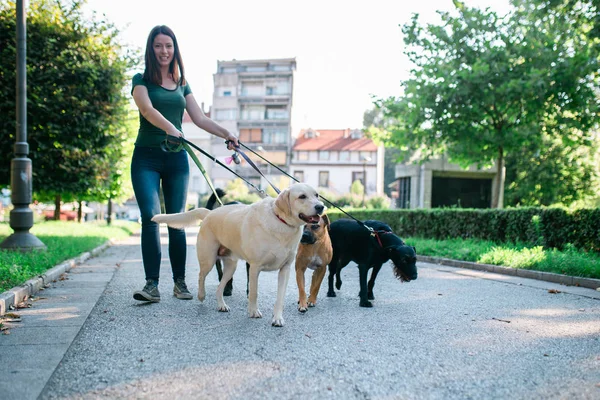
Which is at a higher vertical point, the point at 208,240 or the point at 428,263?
the point at 208,240

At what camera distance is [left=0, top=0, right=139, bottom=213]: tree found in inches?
523

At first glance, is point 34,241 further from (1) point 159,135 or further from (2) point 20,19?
(1) point 159,135

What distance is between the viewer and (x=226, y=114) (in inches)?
2719

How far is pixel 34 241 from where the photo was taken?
9727 mm

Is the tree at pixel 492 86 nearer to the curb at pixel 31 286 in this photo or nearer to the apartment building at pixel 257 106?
the curb at pixel 31 286

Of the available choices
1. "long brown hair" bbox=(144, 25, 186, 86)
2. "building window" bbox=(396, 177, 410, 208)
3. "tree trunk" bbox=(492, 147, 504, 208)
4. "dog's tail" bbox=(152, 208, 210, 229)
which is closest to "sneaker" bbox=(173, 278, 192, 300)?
"dog's tail" bbox=(152, 208, 210, 229)

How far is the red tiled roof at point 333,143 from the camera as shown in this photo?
221ft

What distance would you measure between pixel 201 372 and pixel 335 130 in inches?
2728

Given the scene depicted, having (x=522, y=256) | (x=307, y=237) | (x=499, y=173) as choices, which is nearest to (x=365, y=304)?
(x=307, y=237)

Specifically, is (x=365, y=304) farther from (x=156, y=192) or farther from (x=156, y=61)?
(x=156, y=61)

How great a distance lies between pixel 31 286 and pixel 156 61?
2729 mm

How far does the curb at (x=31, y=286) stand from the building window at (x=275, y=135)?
194 ft

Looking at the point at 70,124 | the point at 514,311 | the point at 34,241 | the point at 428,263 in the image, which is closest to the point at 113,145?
the point at 70,124

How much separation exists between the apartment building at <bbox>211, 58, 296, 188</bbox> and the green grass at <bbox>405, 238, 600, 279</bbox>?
177ft
